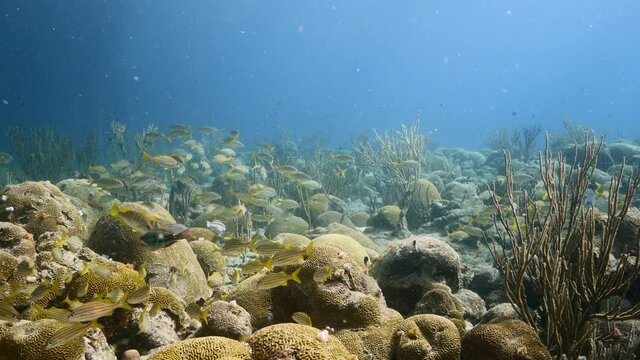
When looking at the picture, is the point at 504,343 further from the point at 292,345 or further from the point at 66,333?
the point at 66,333

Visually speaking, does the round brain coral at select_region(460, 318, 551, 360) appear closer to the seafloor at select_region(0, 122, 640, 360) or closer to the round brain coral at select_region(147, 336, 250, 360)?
the seafloor at select_region(0, 122, 640, 360)

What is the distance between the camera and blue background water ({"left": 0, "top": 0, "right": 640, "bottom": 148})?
81625 mm

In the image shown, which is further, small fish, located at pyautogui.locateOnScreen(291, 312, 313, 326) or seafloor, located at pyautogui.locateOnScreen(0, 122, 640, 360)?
small fish, located at pyautogui.locateOnScreen(291, 312, 313, 326)

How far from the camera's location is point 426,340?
11.8 feet

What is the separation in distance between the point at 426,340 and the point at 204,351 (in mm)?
2060

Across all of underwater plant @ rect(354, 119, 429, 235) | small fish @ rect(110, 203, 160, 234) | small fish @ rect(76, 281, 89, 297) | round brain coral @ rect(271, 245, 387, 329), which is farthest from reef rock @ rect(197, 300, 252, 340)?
underwater plant @ rect(354, 119, 429, 235)

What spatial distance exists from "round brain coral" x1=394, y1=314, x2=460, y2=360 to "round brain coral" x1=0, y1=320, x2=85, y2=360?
2741 millimetres

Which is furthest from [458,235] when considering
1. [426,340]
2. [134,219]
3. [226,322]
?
[134,219]

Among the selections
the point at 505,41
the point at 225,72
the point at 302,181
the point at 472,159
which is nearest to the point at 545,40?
the point at 505,41

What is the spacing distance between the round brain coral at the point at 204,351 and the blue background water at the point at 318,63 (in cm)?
5013

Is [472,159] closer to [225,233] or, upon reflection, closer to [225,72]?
[225,233]

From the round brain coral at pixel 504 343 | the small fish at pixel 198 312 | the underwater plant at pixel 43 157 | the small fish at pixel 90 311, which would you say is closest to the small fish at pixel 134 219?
the small fish at pixel 198 312

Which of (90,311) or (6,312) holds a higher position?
(90,311)

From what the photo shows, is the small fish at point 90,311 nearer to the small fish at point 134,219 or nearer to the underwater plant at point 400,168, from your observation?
the small fish at point 134,219
